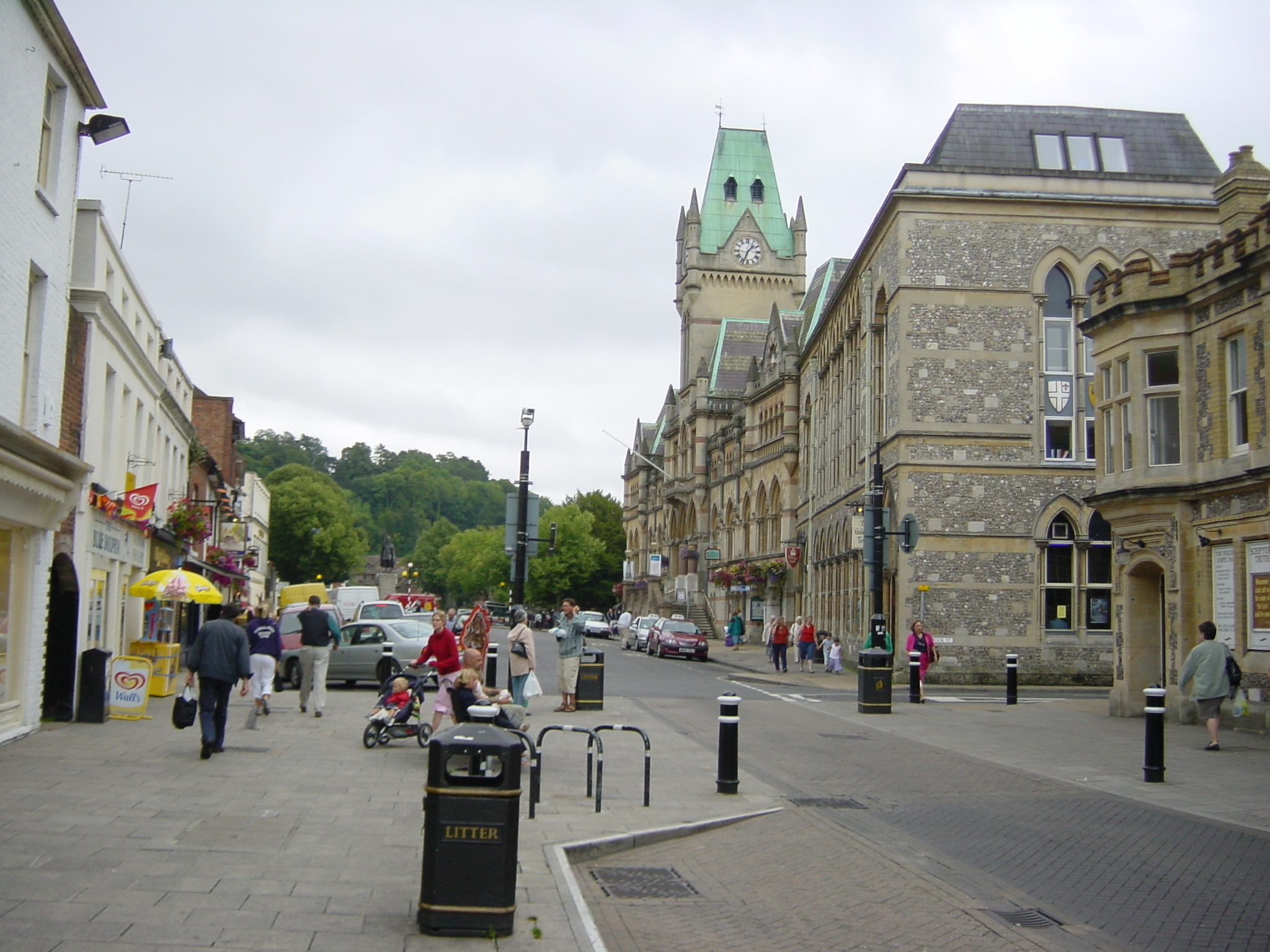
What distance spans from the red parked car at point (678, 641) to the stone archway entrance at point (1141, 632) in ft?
85.9

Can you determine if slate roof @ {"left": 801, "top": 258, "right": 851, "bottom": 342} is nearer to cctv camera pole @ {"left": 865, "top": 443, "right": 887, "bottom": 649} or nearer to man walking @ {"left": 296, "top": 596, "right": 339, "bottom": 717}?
cctv camera pole @ {"left": 865, "top": 443, "right": 887, "bottom": 649}

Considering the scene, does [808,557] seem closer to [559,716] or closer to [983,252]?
[983,252]

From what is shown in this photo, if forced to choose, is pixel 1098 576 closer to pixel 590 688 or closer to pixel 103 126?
pixel 590 688

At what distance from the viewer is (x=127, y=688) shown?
720 inches

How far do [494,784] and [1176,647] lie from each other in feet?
58.2

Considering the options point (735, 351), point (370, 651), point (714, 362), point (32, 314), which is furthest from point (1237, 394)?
point (735, 351)

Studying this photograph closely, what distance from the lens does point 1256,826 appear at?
1123 centimetres

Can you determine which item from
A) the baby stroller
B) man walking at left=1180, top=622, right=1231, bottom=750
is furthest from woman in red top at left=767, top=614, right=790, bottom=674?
the baby stroller

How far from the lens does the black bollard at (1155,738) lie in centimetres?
1401

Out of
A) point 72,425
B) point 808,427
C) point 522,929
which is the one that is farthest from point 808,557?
point 522,929

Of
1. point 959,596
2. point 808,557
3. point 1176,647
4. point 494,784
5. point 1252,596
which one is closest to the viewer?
point 494,784

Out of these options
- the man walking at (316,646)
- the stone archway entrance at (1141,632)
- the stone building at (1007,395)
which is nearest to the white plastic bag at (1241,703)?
the stone archway entrance at (1141,632)

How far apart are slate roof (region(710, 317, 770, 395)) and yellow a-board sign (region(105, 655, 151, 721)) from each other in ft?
234

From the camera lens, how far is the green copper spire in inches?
3821
